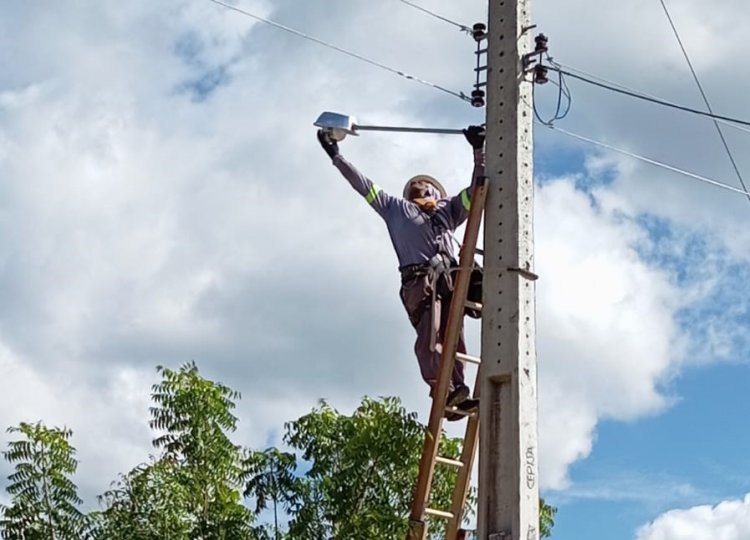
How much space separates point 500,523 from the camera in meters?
6.51

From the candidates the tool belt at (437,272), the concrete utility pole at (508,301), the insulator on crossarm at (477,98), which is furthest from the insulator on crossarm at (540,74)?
the tool belt at (437,272)

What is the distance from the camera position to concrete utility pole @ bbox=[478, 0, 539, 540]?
6.54 metres

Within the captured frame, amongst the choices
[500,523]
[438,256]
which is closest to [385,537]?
[500,523]

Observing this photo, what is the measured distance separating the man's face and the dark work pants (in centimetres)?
76

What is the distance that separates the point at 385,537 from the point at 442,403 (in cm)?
85

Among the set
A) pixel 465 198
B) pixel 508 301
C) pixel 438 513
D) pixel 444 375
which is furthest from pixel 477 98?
pixel 438 513

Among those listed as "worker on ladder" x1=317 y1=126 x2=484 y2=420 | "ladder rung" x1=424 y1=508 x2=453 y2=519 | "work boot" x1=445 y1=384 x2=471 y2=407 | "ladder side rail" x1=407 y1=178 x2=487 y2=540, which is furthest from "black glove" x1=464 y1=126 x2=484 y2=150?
"ladder rung" x1=424 y1=508 x2=453 y2=519

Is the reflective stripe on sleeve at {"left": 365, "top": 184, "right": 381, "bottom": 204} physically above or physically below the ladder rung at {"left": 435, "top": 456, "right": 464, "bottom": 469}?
above

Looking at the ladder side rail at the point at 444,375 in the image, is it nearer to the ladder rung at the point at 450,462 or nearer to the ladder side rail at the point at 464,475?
the ladder rung at the point at 450,462

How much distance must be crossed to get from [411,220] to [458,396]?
1322 mm

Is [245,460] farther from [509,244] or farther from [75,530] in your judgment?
[509,244]

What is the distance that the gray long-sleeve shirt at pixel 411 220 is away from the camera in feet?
26.9

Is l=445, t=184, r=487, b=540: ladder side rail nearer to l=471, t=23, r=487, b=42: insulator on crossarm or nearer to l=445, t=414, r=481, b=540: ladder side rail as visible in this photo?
l=445, t=414, r=481, b=540: ladder side rail

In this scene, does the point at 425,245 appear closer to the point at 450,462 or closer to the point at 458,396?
the point at 458,396
